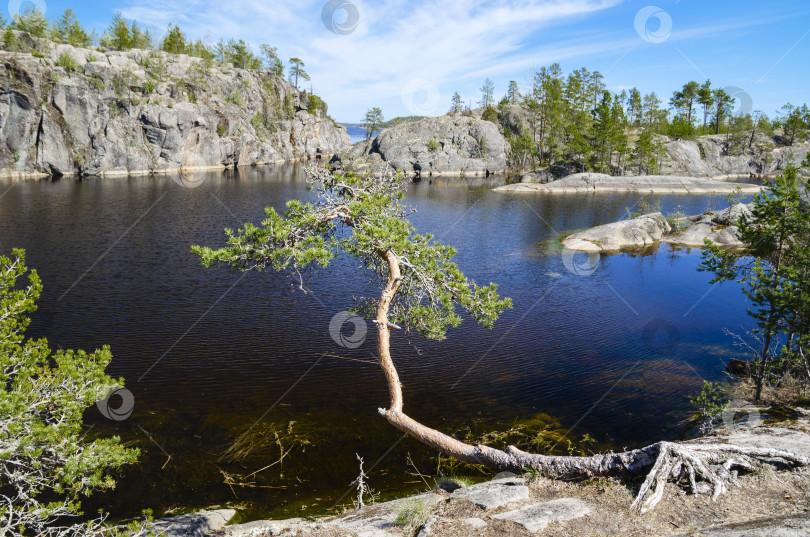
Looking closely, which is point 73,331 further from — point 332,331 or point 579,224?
point 579,224

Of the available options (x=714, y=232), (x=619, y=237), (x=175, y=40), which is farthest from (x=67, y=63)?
(x=714, y=232)

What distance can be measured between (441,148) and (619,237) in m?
63.9

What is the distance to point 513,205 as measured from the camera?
203ft

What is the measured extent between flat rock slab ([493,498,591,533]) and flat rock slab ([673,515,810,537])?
1518 millimetres

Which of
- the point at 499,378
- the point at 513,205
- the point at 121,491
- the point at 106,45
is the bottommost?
the point at 121,491

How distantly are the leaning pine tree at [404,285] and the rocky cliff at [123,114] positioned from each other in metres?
83.0

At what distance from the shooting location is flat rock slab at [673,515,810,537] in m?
6.71

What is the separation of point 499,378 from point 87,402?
13894mm

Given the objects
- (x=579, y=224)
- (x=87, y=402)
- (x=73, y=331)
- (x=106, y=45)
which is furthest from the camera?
(x=106, y=45)

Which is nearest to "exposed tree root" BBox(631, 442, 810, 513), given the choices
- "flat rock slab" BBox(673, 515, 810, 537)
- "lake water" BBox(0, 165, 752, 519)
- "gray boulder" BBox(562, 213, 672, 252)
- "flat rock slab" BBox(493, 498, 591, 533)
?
"flat rock slab" BBox(673, 515, 810, 537)

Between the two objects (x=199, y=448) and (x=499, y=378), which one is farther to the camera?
(x=499, y=378)

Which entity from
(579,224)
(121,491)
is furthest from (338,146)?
(121,491)

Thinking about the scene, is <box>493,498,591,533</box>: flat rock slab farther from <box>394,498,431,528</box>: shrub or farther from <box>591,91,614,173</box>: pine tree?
<box>591,91,614,173</box>: pine tree

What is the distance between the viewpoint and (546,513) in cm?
812
